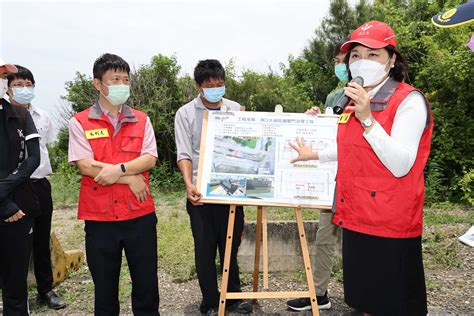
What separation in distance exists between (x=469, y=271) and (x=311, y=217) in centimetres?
229

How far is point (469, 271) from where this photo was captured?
4.31 meters

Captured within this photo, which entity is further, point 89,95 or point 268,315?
point 89,95

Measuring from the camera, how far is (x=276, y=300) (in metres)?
3.83

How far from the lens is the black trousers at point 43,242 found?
364cm

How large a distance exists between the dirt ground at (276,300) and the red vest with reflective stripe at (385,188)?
1.71 meters

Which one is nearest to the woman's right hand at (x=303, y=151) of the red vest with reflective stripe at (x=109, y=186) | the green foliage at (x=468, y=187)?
the red vest with reflective stripe at (x=109, y=186)

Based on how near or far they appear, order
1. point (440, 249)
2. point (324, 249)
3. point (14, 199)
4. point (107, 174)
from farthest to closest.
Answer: point (440, 249) < point (324, 249) < point (14, 199) < point (107, 174)

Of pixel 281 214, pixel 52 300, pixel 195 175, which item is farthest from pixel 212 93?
pixel 281 214

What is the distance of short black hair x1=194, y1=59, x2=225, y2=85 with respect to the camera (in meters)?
3.25

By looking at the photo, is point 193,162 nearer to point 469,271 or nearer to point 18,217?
point 18,217

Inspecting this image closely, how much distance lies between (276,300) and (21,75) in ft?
9.93

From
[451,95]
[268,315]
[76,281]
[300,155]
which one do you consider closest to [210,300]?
[268,315]

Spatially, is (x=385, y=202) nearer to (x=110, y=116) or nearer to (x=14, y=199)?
(x=110, y=116)

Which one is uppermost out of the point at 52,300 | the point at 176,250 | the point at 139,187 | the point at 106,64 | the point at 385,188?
the point at 106,64
